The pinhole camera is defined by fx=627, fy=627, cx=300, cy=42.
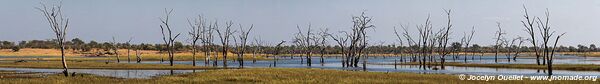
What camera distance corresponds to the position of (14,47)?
573ft

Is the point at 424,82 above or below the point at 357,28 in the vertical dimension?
below

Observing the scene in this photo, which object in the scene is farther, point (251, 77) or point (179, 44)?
point (179, 44)

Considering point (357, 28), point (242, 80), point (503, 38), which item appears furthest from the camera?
point (503, 38)

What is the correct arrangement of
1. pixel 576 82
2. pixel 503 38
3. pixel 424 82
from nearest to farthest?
pixel 576 82
pixel 424 82
pixel 503 38

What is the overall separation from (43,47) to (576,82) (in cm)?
18679

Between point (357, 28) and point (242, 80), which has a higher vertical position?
point (357, 28)

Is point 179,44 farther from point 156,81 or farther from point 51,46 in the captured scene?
point 156,81

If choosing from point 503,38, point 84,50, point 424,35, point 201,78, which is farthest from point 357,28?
point 84,50

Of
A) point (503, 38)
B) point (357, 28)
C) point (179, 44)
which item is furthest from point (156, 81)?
point (179, 44)

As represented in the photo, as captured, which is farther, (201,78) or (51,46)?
(51,46)

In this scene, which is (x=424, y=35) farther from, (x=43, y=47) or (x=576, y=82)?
(x=43, y=47)

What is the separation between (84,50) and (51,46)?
1048 inches

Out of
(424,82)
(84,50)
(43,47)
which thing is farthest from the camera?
(43,47)

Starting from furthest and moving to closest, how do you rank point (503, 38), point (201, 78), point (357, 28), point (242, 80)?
point (503, 38), point (357, 28), point (201, 78), point (242, 80)
